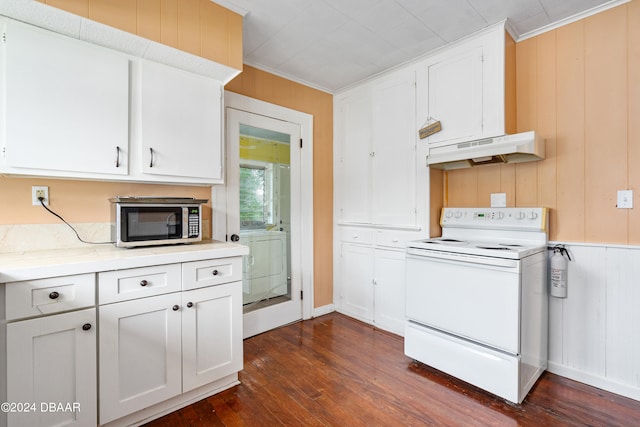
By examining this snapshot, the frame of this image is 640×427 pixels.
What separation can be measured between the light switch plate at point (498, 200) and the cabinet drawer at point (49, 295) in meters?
2.81

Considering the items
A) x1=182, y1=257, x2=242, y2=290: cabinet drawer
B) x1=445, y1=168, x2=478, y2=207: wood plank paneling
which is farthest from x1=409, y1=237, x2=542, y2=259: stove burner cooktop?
x1=182, y1=257, x2=242, y2=290: cabinet drawer

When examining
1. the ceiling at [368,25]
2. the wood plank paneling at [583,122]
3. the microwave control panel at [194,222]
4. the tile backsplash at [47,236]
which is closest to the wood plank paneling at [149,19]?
the ceiling at [368,25]

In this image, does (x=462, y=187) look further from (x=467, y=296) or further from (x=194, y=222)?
(x=194, y=222)

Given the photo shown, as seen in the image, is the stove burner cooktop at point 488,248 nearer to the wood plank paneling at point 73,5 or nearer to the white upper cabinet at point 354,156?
the white upper cabinet at point 354,156

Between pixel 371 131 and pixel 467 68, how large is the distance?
1038mm

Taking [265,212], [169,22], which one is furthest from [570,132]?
[169,22]

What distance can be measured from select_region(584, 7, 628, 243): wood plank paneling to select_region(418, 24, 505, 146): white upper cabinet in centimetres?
56

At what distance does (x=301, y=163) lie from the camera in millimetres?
3256

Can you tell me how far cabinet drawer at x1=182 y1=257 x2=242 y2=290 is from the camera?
5.92ft

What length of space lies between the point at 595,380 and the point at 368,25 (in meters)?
2.98

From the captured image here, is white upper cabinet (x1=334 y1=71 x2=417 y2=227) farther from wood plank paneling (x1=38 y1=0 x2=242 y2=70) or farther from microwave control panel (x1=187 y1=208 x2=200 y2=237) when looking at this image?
microwave control panel (x1=187 y1=208 x2=200 y2=237)

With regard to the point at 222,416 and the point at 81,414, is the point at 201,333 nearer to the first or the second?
the point at 222,416

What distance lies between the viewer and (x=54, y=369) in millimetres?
1416

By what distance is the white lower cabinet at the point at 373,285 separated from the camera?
2.93 meters
